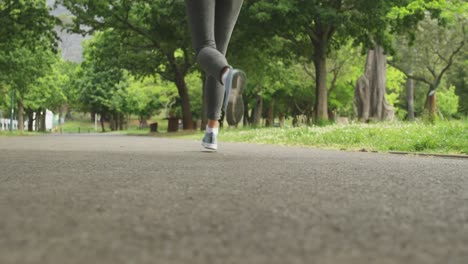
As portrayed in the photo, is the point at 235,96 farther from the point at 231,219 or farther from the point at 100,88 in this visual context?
the point at 100,88

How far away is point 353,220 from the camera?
2.00 m

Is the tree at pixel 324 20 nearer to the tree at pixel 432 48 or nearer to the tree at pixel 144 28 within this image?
the tree at pixel 144 28

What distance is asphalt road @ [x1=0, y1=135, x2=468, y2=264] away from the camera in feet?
4.69

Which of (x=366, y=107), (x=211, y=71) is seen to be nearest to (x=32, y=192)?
(x=211, y=71)

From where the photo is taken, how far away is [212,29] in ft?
18.2

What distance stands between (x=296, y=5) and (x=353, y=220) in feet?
60.5

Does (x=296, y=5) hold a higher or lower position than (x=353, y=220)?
higher

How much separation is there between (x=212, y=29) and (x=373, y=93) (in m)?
21.2

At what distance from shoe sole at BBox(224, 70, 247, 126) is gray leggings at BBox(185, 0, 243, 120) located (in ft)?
0.64

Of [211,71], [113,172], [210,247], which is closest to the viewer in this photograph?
[210,247]

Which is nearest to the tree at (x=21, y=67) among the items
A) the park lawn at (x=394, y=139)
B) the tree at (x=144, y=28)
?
the tree at (x=144, y=28)

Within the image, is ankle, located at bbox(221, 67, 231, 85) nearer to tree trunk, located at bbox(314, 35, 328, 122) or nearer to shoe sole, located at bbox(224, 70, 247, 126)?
shoe sole, located at bbox(224, 70, 247, 126)

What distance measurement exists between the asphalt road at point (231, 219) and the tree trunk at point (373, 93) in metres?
22.2

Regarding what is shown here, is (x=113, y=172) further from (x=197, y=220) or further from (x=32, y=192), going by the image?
(x=197, y=220)
